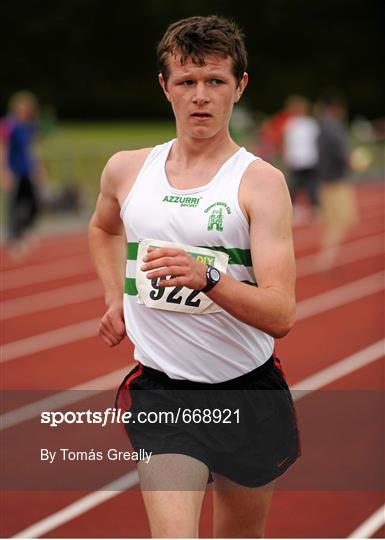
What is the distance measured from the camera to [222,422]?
9.71 feet

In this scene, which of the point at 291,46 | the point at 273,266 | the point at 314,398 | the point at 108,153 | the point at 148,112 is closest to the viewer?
the point at 273,266

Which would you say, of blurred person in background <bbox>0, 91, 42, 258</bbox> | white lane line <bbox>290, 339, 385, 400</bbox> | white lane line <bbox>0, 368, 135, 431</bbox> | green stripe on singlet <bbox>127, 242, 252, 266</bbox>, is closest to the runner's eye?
green stripe on singlet <bbox>127, 242, 252, 266</bbox>

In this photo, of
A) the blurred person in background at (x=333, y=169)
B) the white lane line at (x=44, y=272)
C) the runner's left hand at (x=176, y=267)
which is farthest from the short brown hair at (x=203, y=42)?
the blurred person in background at (x=333, y=169)

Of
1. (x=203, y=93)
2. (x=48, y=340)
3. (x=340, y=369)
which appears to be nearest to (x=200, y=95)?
(x=203, y=93)

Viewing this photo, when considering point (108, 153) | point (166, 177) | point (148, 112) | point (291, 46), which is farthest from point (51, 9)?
point (166, 177)

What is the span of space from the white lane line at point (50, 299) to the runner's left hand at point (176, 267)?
737cm

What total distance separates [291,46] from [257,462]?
170ft

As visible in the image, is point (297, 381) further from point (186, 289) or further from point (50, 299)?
point (186, 289)

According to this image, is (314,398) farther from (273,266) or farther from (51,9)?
(51,9)

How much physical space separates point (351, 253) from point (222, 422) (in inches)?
467

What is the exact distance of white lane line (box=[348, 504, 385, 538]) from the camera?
4660 millimetres

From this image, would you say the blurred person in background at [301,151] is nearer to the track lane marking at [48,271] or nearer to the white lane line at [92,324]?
the track lane marking at [48,271]

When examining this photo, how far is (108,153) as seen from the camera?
58.3ft

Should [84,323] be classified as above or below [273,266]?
below
